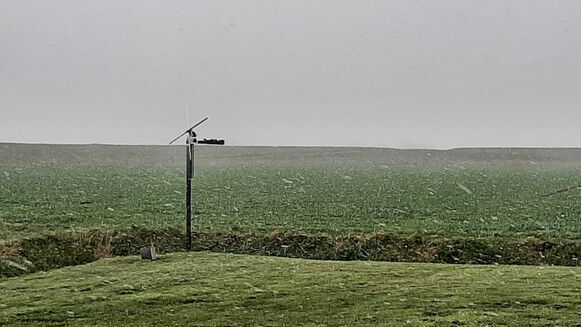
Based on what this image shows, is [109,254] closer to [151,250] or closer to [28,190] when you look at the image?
[151,250]

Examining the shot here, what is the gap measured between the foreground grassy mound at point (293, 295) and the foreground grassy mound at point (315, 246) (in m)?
1.32

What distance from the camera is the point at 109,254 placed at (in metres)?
7.08

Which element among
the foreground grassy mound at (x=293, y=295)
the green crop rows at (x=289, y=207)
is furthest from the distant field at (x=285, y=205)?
the foreground grassy mound at (x=293, y=295)

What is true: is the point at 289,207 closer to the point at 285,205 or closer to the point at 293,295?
the point at 285,205

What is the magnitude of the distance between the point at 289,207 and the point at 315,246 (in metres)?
3.54

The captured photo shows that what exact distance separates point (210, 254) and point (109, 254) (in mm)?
1158

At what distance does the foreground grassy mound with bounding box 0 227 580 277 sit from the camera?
6934 millimetres

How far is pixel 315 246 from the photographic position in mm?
7789

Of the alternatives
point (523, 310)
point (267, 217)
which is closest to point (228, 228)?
point (267, 217)

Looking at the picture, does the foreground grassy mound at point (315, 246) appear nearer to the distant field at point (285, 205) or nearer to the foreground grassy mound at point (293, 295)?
the distant field at point (285, 205)

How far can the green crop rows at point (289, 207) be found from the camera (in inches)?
345

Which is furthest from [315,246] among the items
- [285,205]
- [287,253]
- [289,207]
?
[285,205]

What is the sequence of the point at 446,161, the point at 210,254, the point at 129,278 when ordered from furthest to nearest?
the point at 446,161 < the point at 210,254 < the point at 129,278

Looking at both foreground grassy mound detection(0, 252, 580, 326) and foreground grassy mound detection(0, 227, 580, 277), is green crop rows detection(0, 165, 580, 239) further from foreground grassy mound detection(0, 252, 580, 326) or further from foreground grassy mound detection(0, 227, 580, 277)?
foreground grassy mound detection(0, 252, 580, 326)
